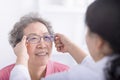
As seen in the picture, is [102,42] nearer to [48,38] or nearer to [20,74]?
[20,74]

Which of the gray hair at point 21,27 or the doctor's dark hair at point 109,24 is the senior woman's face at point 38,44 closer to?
the gray hair at point 21,27

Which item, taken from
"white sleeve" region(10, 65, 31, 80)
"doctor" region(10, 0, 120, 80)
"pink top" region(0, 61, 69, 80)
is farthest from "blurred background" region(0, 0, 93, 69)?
"doctor" region(10, 0, 120, 80)

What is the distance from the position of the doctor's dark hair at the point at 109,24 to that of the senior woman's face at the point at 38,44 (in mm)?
699

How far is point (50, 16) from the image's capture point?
188 centimetres

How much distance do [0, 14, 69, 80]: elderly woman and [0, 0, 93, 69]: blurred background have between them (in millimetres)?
147

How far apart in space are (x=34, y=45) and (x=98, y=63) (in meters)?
0.69

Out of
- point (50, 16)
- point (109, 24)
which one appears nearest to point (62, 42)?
point (50, 16)

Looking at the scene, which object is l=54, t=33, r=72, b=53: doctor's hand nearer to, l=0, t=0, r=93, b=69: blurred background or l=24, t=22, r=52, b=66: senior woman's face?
l=24, t=22, r=52, b=66: senior woman's face

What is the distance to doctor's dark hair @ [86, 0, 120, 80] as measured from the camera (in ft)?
2.54

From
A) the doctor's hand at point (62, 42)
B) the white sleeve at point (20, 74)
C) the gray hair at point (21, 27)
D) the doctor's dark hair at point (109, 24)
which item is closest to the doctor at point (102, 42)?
the doctor's dark hair at point (109, 24)

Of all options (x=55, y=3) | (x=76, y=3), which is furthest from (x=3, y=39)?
(x=76, y=3)

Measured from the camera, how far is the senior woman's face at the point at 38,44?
1479 millimetres

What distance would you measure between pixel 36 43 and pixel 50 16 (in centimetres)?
45

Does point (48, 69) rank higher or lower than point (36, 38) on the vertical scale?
lower
